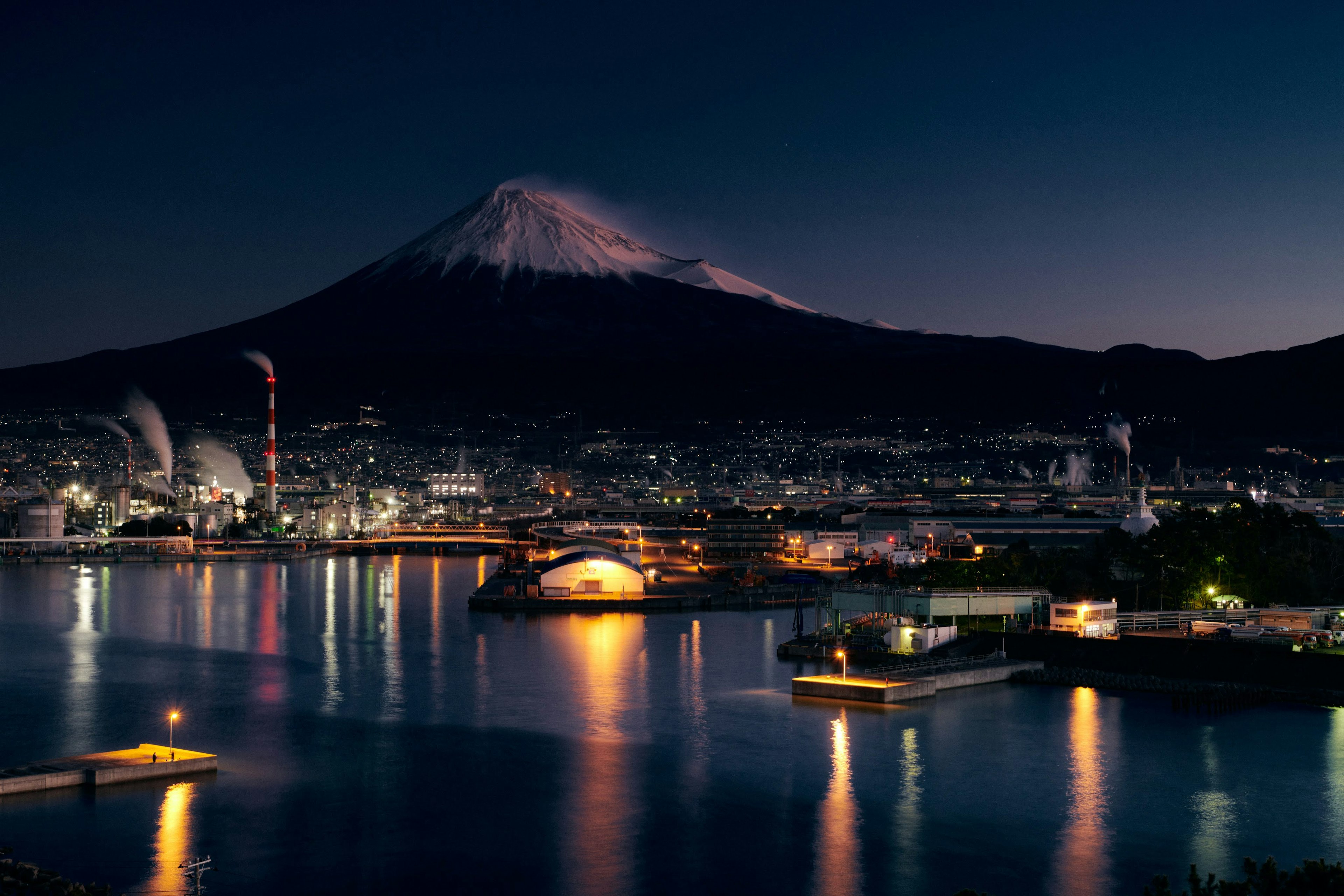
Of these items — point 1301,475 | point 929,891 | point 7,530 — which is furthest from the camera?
point 1301,475

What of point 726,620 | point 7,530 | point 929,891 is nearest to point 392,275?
point 7,530

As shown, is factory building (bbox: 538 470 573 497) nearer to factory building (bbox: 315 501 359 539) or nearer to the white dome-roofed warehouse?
factory building (bbox: 315 501 359 539)

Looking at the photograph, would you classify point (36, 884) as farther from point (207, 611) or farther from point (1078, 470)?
point (1078, 470)

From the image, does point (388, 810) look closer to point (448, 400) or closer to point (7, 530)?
point (7, 530)

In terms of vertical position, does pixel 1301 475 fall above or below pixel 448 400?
below

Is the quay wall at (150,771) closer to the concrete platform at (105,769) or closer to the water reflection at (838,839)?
the concrete platform at (105,769)
